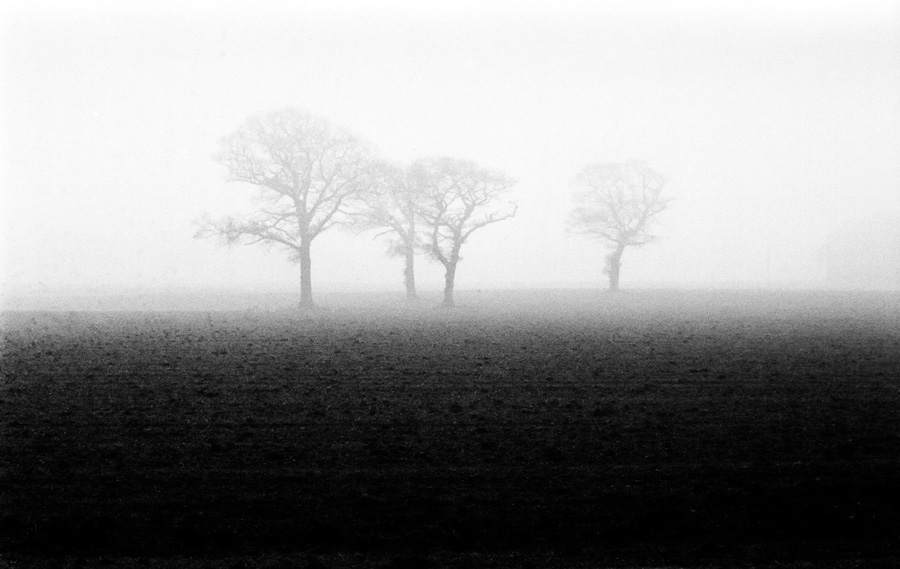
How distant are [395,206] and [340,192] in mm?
9187

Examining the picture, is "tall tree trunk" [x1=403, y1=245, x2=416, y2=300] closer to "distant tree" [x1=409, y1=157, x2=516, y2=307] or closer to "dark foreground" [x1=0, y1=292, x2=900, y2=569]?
"distant tree" [x1=409, y1=157, x2=516, y2=307]

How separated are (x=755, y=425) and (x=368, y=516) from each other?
8.16 m

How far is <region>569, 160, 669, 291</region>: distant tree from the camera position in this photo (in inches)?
2810

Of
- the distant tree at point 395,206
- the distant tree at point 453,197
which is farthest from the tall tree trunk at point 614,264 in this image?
the distant tree at point 395,206

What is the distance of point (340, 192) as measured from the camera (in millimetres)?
51594

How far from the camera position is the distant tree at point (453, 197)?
55719mm

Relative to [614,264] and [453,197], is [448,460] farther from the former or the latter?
[614,264]

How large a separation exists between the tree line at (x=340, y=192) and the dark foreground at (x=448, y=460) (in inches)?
1169

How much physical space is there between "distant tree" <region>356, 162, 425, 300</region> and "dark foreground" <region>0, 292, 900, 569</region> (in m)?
35.9

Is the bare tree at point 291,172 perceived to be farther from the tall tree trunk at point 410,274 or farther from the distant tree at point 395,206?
the tall tree trunk at point 410,274

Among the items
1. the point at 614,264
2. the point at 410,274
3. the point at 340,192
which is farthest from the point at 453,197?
the point at 614,264

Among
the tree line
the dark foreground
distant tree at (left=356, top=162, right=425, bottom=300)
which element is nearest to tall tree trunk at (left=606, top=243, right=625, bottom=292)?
the tree line

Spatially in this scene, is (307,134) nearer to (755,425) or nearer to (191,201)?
(755,425)

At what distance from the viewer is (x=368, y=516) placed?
8609mm
